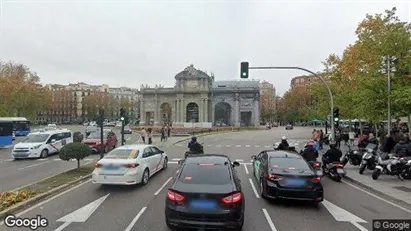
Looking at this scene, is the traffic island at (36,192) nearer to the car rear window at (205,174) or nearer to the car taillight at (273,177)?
the car rear window at (205,174)

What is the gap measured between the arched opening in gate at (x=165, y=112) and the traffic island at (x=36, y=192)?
74157 millimetres

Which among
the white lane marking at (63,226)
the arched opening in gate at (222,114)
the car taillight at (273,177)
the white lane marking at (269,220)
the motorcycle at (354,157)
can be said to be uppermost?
the arched opening in gate at (222,114)

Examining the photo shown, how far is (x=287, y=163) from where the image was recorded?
9516mm

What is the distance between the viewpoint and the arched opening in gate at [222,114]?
8852cm

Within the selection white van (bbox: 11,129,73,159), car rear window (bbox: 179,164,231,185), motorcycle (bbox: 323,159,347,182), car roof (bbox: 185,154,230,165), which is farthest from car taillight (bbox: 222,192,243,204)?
white van (bbox: 11,129,73,159)

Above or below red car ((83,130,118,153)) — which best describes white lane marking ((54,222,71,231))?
below

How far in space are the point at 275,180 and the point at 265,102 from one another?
Result: 122075 millimetres

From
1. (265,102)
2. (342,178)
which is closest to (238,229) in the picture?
(342,178)

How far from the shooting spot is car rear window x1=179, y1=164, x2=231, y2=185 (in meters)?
6.65

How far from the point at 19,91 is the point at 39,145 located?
50.2 m

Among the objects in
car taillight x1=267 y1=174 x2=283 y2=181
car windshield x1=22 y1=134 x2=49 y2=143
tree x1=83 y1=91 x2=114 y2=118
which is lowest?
car taillight x1=267 y1=174 x2=283 y2=181

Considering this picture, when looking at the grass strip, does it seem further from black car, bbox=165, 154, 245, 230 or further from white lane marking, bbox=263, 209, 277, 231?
white lane marking, bbox=263, 209, 277, 231

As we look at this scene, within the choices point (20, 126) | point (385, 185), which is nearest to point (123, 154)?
point (385, 185)

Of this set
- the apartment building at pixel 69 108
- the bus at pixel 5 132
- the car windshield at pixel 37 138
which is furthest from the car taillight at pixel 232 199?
the apartment building at pixel 69 108
